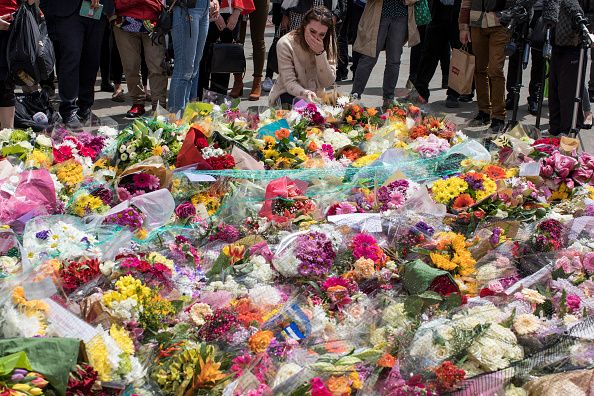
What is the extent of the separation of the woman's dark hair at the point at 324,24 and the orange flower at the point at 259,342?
3.27 metres

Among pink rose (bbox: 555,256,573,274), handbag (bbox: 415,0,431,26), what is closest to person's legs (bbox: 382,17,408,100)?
handbag (bbox: 415,0,431,26)

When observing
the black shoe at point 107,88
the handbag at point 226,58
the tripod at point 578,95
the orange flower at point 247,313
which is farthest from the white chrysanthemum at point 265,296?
the black shoe at point 107,88

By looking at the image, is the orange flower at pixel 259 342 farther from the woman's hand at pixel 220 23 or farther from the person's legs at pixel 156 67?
the woman's hand at pixel 220 23

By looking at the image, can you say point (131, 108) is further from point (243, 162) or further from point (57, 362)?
point (57, 362)

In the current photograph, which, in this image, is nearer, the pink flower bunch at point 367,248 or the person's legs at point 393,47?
Result: the pink flower bunch at point 367,248

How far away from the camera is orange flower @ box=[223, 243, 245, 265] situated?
277 cm

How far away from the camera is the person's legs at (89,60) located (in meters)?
5.47

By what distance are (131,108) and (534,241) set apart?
430 cm

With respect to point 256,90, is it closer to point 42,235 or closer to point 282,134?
point 282,134

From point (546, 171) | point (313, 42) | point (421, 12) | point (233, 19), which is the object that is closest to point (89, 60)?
point (233, 19)

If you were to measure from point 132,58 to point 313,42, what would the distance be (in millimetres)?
1704

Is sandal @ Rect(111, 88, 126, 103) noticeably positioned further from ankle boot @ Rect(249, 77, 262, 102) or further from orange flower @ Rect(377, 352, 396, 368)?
orange flower @ Rect(377, 352, 396, 368)

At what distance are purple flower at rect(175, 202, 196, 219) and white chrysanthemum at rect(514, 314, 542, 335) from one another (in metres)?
1.43

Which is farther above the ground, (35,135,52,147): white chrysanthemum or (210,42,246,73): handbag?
(210,42,246,73): handbag
